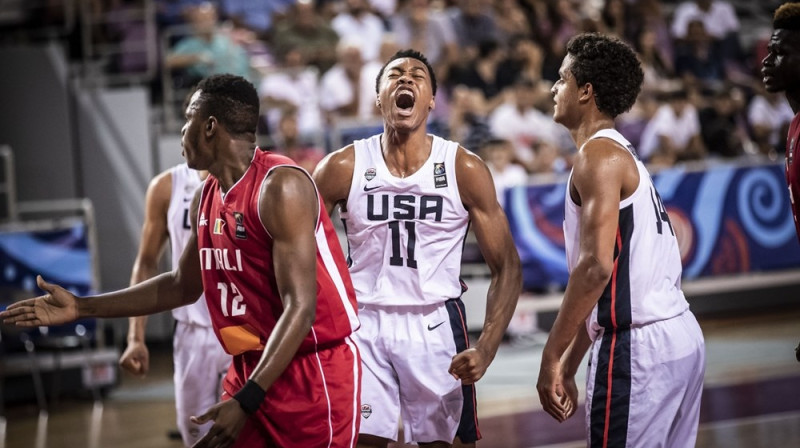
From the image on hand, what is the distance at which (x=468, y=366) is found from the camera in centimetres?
454

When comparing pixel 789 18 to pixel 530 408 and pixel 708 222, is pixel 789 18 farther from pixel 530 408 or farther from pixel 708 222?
pixel 708 222

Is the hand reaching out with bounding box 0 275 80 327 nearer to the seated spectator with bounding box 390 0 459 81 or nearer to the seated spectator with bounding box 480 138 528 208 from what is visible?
the seated spectator with bounding box 480 138 528 208

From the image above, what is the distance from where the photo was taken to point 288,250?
365 cm

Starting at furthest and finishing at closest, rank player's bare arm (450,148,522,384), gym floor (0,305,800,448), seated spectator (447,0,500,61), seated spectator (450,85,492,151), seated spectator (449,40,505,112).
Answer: seated spectator (447,0,500,61)
seated spectator (449,40,505,112)
seated spectator (450,85,492,151)
gym floor (0,305,800,448)
player's bare arm (450,148,522,384)

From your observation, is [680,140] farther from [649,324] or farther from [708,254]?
[649,324]

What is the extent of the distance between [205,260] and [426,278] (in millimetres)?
1320

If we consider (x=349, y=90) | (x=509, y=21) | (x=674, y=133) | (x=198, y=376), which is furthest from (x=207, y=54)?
(x=198, y=376)

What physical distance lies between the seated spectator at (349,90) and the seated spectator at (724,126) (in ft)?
13.5

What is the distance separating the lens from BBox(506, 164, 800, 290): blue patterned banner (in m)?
10.9

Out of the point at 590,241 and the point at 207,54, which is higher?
the point at 207,54

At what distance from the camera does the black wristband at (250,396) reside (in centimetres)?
343

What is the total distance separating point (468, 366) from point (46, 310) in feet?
5.39

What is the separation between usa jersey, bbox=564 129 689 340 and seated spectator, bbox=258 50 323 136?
775cm

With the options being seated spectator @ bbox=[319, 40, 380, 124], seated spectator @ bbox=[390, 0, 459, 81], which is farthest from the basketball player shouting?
seated spectator @ bbox=[390, 0, 459, 81]
